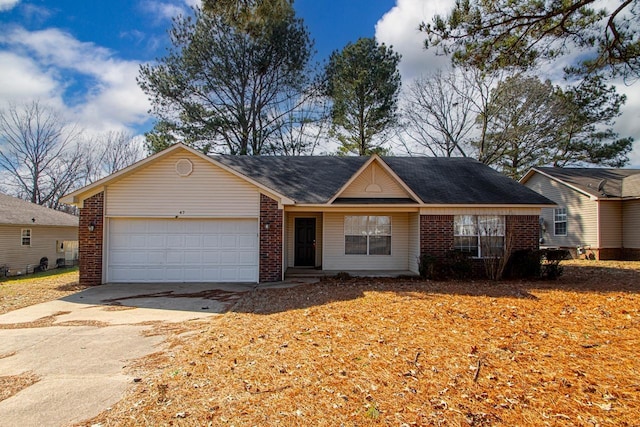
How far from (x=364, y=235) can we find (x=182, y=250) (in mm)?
6444

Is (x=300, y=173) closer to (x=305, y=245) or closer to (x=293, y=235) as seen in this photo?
(x=293, y=235)

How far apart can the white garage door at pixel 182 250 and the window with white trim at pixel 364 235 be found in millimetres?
3613

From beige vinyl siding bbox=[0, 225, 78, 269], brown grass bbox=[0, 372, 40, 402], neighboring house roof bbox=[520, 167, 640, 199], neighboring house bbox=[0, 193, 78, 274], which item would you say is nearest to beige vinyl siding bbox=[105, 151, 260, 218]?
brown grass bbox=[0, 372, 40, 402]

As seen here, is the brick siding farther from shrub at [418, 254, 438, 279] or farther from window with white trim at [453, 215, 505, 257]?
shrub at [418, 254, 438, 279]

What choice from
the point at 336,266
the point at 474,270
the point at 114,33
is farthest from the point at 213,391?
the point at 114,33

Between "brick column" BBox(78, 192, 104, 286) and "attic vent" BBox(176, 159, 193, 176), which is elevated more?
"attic vent" BBox(176, 159, 193, 176)

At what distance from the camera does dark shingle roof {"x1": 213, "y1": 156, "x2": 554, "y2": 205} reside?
12.6m

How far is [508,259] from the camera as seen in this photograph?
38.6 ft

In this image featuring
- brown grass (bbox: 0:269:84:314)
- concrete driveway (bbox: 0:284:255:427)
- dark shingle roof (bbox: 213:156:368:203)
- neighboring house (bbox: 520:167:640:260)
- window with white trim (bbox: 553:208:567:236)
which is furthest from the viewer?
window with white trim (bbox: 553:208:567:236)

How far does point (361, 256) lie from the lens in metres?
13.5

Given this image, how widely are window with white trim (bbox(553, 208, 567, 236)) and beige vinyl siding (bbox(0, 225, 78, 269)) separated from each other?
29642 mm

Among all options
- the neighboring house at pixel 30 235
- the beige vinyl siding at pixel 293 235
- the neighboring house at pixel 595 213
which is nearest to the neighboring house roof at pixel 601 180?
the neighboring house at pixel 595 213

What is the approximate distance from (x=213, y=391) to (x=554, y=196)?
875 inches

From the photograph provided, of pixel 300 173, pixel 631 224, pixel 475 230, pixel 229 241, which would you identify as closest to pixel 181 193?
pixel 229 241
